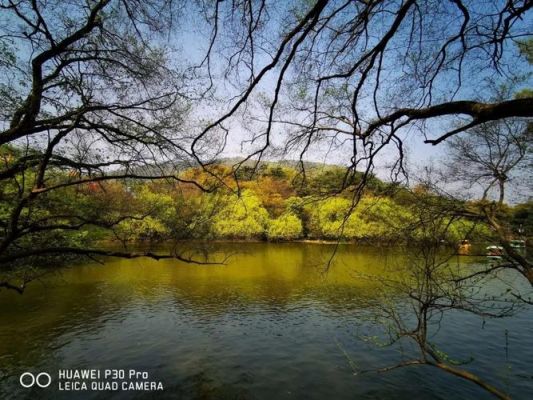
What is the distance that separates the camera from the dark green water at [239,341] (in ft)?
27.4

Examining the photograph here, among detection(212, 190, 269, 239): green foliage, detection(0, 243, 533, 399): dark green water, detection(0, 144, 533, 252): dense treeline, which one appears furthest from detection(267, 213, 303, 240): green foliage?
detection(0, 144, 533, 252): dense treeline

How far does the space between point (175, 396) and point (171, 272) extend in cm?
1418

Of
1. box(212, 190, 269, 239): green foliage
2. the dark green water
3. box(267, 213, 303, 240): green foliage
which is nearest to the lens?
the dark green water

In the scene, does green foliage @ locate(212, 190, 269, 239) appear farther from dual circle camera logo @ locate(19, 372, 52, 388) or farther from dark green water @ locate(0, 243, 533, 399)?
dual circle camera logo @ locate(19, 372, 52, 388)

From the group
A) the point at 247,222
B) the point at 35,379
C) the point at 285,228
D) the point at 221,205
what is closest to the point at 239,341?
the point at 35,379

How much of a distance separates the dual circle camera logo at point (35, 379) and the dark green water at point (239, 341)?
17 centimetres

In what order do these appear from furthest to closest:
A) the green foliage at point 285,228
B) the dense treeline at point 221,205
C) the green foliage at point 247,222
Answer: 1. the green foliage at point 285,228
2. the green foliage at point 247,222
3. the dense treeline at point 221,205

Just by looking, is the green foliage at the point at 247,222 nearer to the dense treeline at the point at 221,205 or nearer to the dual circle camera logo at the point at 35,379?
the dense treeline at the point at 221,205

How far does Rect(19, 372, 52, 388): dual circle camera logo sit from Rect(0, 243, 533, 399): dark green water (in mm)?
168

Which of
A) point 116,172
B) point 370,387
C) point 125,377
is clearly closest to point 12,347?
point 125,377

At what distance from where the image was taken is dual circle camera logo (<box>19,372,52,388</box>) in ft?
27.7

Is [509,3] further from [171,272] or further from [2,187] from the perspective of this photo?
[171,272]

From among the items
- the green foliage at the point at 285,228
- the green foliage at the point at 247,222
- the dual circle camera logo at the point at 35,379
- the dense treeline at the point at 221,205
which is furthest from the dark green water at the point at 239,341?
the green foliage at the point at 285,228

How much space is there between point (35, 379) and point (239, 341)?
5.44m
